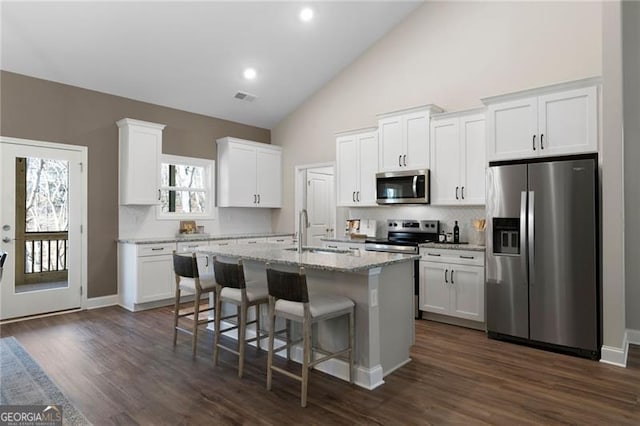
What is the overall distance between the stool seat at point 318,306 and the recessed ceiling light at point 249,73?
404cm

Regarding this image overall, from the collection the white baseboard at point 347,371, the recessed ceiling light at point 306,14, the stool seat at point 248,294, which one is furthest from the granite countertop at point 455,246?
the recessed ceiling light at point 306,14

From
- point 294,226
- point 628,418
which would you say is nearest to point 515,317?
point 628,418

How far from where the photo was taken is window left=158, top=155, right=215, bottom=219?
6105 millimetres

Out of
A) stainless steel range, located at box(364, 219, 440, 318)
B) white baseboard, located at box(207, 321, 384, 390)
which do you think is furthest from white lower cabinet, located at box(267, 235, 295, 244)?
white baseboard, located at box(207, 321, 384, 390)

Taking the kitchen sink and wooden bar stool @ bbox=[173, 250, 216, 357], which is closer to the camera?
wooden bar stool @ bbox=[173, 250, 216, 357]

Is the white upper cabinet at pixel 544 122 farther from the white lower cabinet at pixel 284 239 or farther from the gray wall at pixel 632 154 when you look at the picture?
the white lower cabinet at pixel 284 239

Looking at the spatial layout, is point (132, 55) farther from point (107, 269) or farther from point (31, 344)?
point (31, 344)

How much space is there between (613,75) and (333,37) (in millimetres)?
3480

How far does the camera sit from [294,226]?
7.20m

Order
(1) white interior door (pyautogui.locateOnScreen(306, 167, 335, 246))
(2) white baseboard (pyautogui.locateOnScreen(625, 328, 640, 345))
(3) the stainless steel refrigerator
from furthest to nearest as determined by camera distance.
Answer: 1. (1) white interior door (pyautogui.locateOnScreen(306, 167, 335, 246))
2. (2) white baseboard (pyautogui.locateOnScreen(625, 328, 640, 345))
3. (3) the stainless steel refrigerator

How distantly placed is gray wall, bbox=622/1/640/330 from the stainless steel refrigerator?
0.86 m

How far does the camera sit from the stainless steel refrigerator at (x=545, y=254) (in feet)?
11.3

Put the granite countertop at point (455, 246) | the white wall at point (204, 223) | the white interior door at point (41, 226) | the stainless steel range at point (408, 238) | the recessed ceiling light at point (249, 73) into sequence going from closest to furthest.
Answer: the granite countertop at point (455, 246)
the white interior door at point (41, 226)
the stainless steel range at point (408, 238)
the white wall at point (204, 223)
the recessed ceiling light at point (249, 73)

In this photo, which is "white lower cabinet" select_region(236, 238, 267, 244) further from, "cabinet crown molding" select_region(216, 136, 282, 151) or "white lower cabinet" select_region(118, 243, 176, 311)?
"cabinet crown molding" select_region(216, 136, 282, 151)
